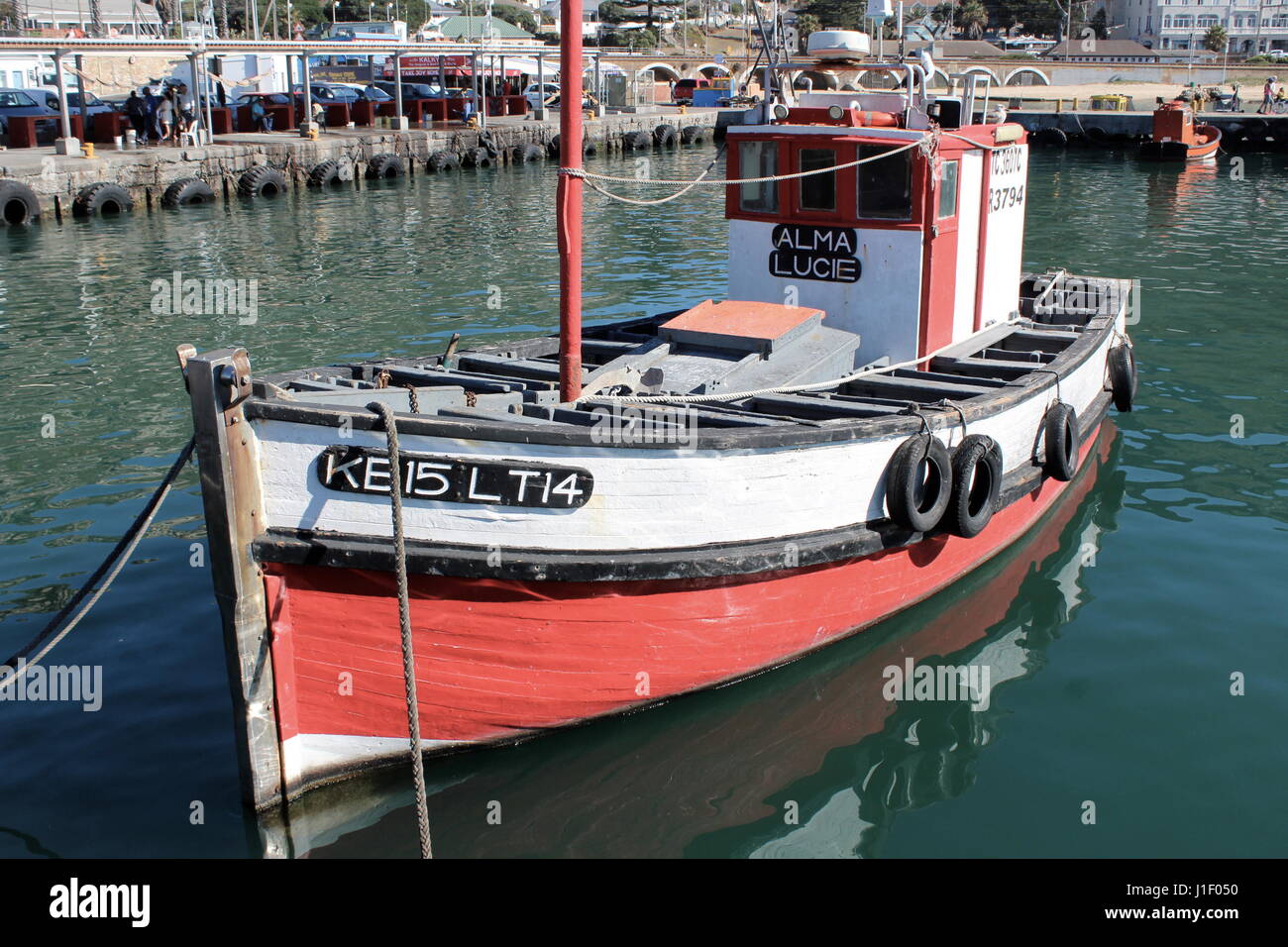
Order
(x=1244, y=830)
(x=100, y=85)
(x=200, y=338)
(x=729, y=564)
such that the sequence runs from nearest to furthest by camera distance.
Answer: (x=1244, y=830)
(x=729, y=564)
(x=200, y=338)
(x=100, y=85)

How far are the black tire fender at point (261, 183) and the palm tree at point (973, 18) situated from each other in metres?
92.2

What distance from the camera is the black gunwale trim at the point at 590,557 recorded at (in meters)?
6.33

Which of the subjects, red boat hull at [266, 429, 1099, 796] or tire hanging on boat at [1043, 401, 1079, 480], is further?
tire hanging on boat at [1043, 401, 1079, 480]

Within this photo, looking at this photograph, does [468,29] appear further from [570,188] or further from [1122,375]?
[570,188]

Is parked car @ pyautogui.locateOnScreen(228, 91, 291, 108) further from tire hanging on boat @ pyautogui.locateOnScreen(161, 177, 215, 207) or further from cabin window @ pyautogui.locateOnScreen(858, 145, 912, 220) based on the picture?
cabin window @ pyautogui.locateOnScreen(858, 145, 912, 220)

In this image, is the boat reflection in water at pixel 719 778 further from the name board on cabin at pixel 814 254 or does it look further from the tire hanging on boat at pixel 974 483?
the name board on cabin at pixel 814 254

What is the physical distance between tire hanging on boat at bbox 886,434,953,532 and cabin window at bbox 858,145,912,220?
91.3 inches

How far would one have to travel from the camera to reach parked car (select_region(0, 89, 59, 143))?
33.0 metres

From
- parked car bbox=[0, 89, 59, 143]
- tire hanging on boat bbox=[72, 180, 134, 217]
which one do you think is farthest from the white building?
tire hanging on boat bbox=[72, 180, 134, 217]

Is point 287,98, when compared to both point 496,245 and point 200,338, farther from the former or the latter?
point 200,338

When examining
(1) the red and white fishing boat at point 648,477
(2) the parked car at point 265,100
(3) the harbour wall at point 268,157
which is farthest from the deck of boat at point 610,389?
(2) the parked car at point 265,100
